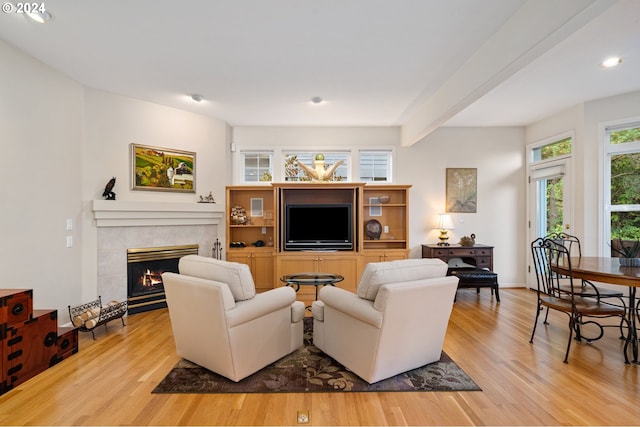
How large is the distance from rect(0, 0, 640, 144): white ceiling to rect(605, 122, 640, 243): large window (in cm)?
59

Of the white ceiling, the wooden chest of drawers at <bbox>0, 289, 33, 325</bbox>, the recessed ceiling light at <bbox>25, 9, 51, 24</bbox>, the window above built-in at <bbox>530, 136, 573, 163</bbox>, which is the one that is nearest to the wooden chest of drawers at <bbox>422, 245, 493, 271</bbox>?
the window above built-in at <bbox>530, 136, 573, 163</bbox>

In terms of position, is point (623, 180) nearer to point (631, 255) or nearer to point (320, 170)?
point (631, 255)

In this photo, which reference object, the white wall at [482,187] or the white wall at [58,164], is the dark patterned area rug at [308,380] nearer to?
the white wall at [58,164]

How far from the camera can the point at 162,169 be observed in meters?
4.61

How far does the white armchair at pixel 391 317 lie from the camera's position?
2.23m

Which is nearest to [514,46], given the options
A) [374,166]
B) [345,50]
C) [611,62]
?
[345,50]

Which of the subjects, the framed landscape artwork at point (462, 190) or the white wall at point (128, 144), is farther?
the framed landscape artwork at point (462, 190)

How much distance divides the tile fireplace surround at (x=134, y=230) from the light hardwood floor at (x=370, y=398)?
1127mm

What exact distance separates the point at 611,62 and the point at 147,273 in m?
6.22

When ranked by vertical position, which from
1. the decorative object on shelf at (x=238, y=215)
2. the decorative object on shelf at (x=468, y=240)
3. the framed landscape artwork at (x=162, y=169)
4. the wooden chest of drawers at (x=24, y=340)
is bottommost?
the wooden chest of drawers at (x=24, y=340)

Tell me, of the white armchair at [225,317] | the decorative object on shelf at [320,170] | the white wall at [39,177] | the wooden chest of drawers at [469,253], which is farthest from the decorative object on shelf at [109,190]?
the wooden chest of drawers at [469,253]

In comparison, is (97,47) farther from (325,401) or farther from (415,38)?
(325,401)

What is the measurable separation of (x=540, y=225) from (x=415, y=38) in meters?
4.24

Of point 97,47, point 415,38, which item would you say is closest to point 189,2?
point 97,47
